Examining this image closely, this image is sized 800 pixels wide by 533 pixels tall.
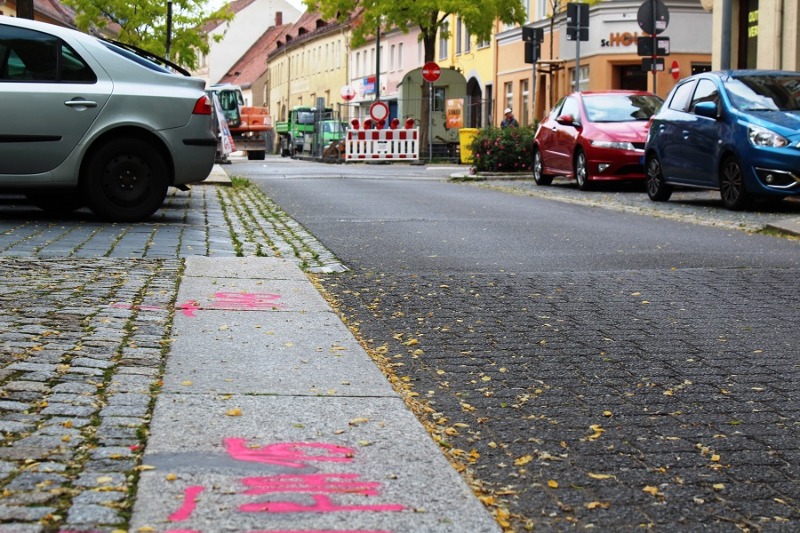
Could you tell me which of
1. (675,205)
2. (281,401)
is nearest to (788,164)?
(675,205)

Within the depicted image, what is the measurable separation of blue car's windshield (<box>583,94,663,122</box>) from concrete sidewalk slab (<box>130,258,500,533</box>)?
53.3 feet

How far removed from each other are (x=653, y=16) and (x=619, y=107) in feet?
5.45

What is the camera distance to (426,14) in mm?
48094

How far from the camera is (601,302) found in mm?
7863

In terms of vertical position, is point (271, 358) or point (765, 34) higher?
point (765, 34)

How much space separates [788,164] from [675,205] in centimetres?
295

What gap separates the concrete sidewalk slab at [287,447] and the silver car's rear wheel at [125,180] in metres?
5.91

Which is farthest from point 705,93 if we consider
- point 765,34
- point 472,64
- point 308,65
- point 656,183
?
point 308,65

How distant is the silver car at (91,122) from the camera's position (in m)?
11.9

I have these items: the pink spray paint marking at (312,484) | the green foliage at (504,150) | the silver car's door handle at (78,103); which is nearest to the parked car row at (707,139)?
the green foliage at (504,150)

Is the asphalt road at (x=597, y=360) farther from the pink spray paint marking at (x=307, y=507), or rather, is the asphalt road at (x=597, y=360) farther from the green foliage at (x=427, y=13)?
the green foliage at (x=427, y=13)

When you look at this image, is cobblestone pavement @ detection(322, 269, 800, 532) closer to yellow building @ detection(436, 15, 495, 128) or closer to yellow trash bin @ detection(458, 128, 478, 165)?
yellow trash bin @ detection(458, 128, 478, 165)

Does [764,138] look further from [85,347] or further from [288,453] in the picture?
[288,453]

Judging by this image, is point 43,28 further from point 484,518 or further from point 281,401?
point 484,518
